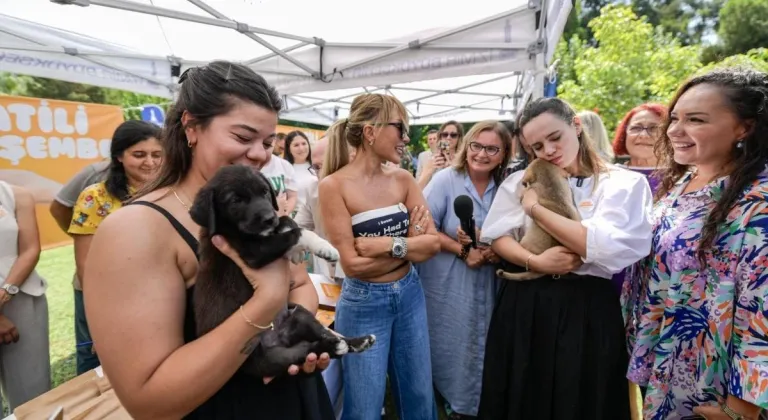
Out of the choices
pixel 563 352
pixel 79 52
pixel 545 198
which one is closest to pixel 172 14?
pixel 79 52

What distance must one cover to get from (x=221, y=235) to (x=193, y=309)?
10.8 inches

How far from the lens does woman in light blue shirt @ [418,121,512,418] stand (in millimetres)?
3352

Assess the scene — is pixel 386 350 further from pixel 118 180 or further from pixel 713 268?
pixel 118 180

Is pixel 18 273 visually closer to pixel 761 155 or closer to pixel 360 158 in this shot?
pixel 360 158

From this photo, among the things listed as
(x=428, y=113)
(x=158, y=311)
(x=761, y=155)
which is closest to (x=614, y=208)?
(x=761, y=155)

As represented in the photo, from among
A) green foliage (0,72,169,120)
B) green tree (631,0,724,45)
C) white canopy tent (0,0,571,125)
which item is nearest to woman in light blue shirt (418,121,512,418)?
white canopy tent (0,0,571,125)

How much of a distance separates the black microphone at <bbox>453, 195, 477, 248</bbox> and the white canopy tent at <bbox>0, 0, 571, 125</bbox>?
234 cm

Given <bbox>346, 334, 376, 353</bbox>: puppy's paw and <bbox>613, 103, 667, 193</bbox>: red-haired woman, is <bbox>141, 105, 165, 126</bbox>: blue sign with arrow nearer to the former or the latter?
<bbox>346, 334, 376, 353</bbox>: puppy's paw

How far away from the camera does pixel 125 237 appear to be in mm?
1205

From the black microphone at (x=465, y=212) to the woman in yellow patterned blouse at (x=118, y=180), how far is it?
2.58 m

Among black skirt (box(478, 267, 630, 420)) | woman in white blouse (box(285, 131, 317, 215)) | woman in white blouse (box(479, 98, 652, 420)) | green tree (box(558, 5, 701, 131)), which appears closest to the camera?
woman in white blouse (box(479, 98, 652, 420))

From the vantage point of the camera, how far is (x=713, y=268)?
6.41ft

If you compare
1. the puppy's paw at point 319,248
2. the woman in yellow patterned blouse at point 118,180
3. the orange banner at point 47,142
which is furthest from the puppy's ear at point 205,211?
the orange banner at point 47,142

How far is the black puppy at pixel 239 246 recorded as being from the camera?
1313 mm
